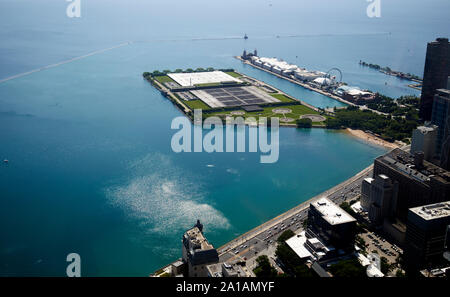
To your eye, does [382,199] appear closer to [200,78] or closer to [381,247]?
[381,247]

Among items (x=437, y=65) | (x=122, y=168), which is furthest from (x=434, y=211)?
(x=437, y=65)

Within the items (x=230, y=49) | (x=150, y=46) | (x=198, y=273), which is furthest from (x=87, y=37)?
(x=198, y=273)

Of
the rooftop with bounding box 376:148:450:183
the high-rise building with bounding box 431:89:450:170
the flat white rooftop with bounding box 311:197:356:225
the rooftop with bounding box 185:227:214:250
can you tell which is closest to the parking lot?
the flat white rooftop with bounding box 311:197:356:225

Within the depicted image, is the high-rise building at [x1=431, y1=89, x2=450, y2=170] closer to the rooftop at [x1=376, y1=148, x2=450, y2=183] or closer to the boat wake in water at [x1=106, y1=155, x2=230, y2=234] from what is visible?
the rooftop at [x1=376, y1=148, x2=450, y2=183]

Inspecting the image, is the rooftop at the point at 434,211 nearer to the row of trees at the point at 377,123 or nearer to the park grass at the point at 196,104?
the row of trees at the point at 377,123

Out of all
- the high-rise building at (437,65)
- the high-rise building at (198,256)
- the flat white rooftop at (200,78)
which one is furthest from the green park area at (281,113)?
the high-rise building at (198,256)
